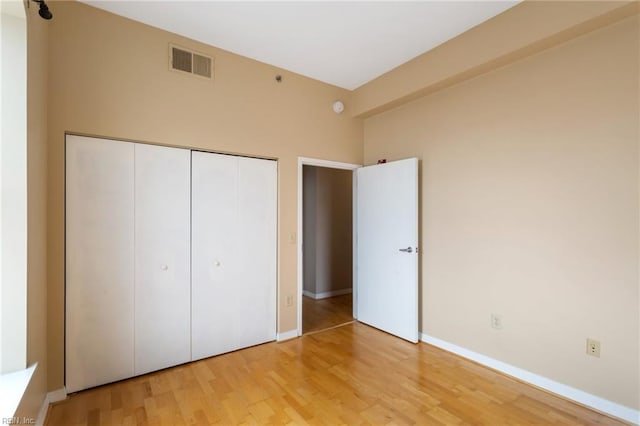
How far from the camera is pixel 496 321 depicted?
2.59m

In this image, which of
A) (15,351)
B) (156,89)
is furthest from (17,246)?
(156,89)

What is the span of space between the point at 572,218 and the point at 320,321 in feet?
9.16

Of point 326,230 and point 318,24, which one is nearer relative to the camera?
point 318,24

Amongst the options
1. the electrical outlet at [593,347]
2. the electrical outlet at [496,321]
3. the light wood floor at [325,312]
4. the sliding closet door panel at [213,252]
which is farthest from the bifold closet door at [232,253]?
the electrical outlet at [593,347]

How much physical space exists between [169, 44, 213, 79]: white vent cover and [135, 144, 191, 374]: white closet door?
2.37 ft

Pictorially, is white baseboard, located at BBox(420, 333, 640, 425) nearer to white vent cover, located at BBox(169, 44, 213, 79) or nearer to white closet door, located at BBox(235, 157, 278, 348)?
white closet door, located at BBox(235, 157, 278, 348)

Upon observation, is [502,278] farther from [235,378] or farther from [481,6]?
[235,378]

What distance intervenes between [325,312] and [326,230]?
140 centimetres

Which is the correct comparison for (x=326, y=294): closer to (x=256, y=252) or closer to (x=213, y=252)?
(x=256, y=252)

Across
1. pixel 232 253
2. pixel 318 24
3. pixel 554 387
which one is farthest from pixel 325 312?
pixel 318 24

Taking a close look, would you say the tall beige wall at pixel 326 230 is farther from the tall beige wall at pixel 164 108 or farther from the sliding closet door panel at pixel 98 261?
the sliding closet door panel at pixel 98 261

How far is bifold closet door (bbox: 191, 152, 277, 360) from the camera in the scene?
2748 mm

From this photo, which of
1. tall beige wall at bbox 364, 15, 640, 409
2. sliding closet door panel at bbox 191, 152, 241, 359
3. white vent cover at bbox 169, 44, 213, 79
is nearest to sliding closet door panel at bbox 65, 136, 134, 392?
sliding closet door panel at bbox 191, 152, 241, 359

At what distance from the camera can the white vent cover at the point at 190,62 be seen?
8.54ft
